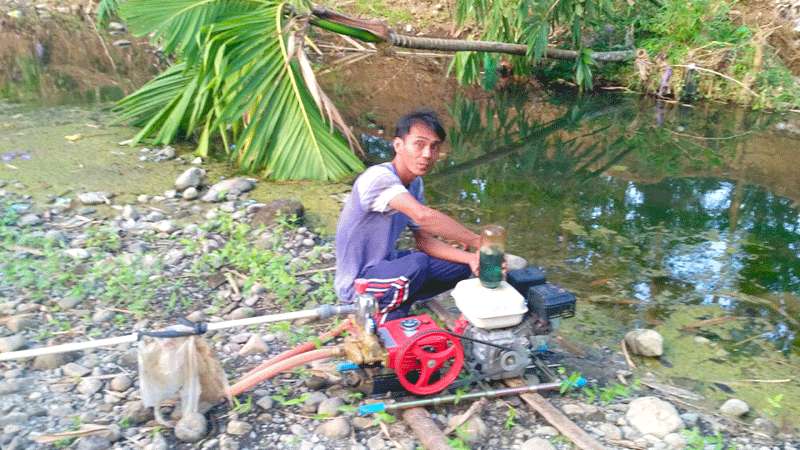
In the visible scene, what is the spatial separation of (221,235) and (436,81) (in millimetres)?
6189

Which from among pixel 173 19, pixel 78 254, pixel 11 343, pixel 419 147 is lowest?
pixel 11 343

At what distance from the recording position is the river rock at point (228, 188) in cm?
554

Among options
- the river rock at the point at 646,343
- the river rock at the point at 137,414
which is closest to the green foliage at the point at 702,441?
the river rock at the point at 646,343

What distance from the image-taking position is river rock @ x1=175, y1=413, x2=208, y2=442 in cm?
296

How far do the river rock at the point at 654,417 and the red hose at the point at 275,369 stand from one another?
1371mm

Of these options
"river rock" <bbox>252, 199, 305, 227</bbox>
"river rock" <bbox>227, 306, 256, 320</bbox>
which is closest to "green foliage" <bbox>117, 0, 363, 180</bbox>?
"river rock" <bbox>252, 199, 305, 227</bbox>

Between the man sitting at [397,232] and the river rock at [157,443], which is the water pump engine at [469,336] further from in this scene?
the river rock at [157,443]

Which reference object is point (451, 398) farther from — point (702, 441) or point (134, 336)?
point (134, 336)

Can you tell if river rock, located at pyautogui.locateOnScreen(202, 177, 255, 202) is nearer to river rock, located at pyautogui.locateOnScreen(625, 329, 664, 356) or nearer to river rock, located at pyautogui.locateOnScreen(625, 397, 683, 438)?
river rock, located at pyautogui.locateOnScreen(625, 329, 664, 356)

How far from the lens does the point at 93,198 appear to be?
5.36 m

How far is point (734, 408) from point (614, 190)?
134 inches

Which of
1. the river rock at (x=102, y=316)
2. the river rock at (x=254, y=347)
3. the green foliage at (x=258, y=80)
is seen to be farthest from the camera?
the green foliage at (x=258, y=80)

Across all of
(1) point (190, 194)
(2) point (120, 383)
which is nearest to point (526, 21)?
(1) point (190, 194)

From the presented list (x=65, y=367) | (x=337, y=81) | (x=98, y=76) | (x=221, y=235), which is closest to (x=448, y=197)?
(x=221, y=235)
